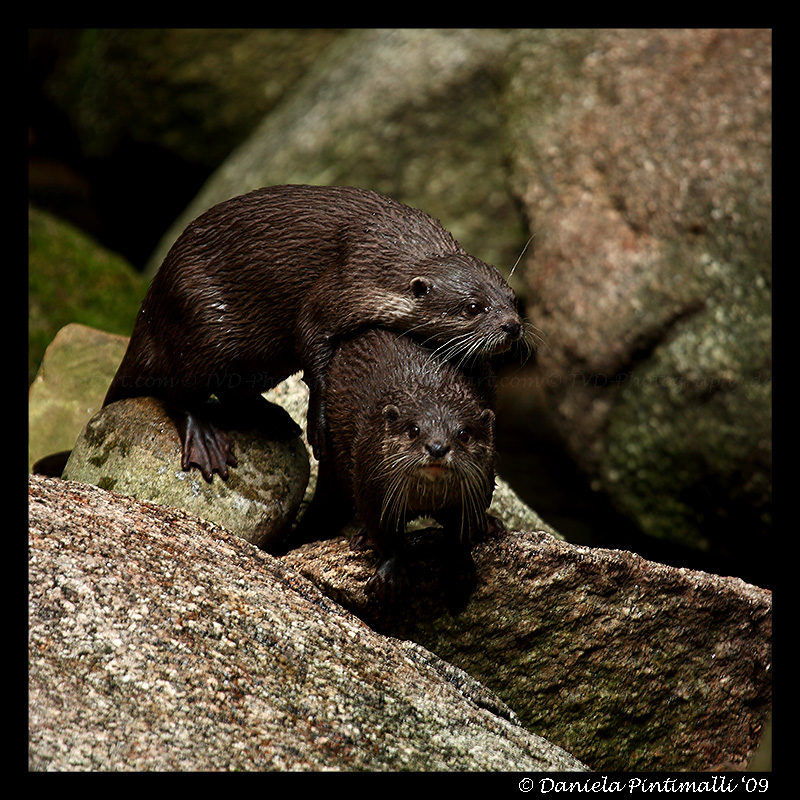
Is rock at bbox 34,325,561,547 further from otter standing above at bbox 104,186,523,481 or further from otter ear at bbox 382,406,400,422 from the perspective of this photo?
otter ear at bbox 382,406,400,422

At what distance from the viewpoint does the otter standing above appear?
429 cm

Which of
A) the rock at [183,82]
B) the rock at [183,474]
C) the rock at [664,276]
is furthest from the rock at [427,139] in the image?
the rock at [183,474]

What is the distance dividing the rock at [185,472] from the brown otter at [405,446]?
46 centimetres

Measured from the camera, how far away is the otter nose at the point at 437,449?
3.87 metres

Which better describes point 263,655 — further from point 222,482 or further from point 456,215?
point 456,215

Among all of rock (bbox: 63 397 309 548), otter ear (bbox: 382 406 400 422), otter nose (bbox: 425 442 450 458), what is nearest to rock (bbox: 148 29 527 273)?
rock (bbox: 63 397 309 548)

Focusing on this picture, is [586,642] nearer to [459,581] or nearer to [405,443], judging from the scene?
[459,581]

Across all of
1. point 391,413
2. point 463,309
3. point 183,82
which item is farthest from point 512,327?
point 183,82

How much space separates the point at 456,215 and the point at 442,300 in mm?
4895

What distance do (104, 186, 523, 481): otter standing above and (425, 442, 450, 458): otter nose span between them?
0.54 meters

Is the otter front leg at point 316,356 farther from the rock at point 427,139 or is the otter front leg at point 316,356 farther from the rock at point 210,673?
the rock at point 427,139

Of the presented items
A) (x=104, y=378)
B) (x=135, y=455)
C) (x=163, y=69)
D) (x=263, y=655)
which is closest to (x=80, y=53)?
(x=163, y=69)

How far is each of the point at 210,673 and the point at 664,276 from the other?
16.6 feet

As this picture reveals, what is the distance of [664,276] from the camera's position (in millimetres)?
7402
